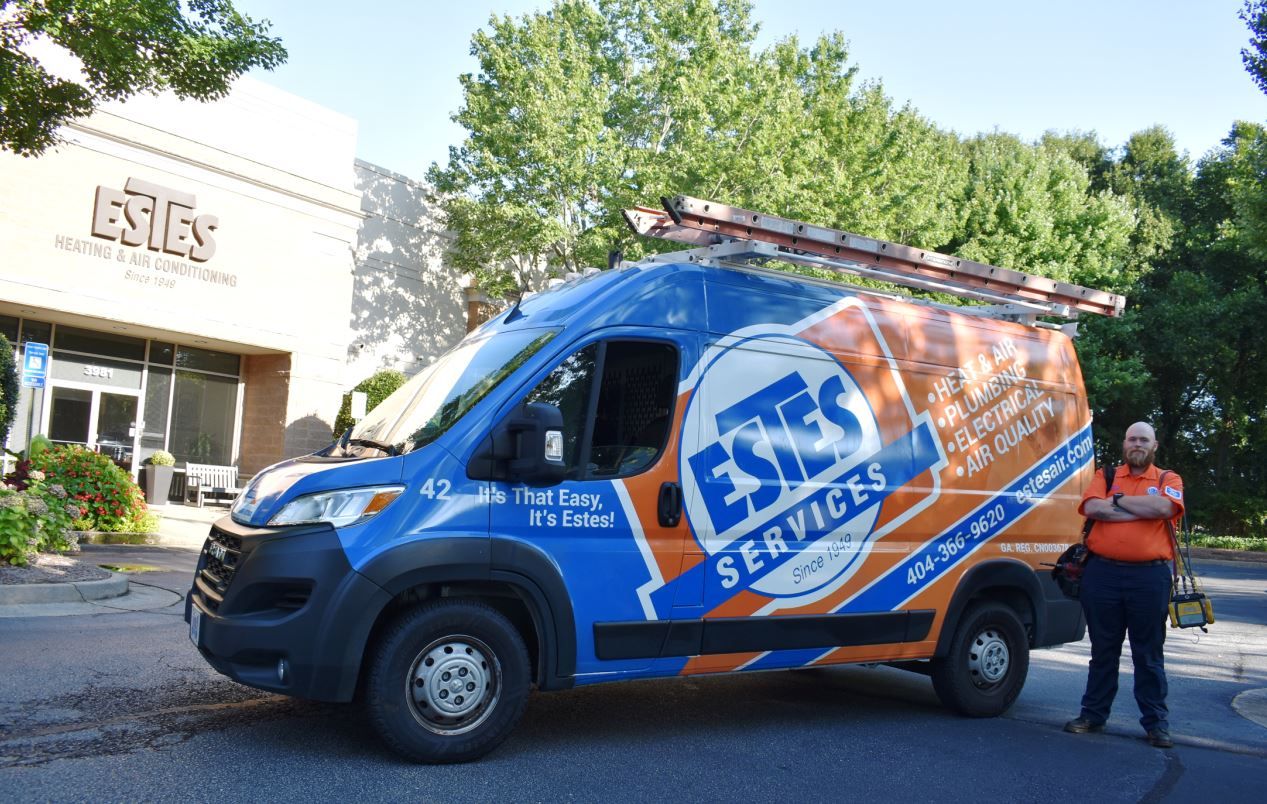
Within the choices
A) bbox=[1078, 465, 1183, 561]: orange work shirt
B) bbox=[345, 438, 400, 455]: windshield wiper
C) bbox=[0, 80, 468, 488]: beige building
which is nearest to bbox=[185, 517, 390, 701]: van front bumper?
bbox=[345, 438, 400, 455]: windshield wiper

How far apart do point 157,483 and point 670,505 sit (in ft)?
61.0

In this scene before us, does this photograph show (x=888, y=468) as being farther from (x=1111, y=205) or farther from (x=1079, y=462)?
(x=1111, y=205)

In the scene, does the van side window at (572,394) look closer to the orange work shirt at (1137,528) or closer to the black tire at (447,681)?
the black tire at (447,681)

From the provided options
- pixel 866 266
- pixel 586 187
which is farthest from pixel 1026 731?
pixel 586 187

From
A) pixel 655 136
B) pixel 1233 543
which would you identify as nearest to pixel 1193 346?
pixel 1233 543

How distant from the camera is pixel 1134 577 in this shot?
6621 mm

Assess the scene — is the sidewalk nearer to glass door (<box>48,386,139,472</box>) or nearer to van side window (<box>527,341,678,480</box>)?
glass door (<box>48,386,139,472</box>)

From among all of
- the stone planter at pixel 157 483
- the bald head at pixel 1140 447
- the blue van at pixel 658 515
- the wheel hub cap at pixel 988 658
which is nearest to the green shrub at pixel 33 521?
the blue van at pixel 658 515

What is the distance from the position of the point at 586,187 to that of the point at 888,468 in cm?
1949

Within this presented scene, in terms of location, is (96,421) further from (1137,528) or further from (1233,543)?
(1233,543)

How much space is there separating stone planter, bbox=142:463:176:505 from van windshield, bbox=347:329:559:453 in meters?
17.3

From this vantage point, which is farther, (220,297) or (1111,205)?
(1111,205)

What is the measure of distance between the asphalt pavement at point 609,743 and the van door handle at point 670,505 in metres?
1.23

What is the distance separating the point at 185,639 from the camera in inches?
309
